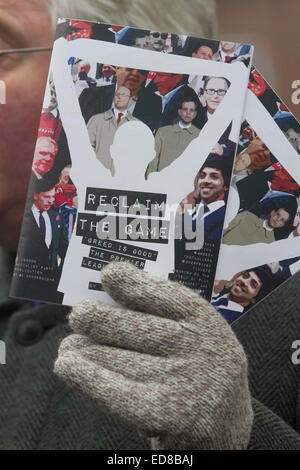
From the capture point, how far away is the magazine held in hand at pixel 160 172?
910 millimetres

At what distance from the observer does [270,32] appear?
1.81 meters

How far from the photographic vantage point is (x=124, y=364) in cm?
85

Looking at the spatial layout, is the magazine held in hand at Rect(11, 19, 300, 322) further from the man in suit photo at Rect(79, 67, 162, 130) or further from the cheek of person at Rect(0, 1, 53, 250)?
the cheek of person at Rect(0, 1, 53, 250)

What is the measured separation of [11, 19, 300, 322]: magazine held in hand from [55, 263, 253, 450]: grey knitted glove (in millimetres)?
51

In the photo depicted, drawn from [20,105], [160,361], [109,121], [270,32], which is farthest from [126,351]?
[270,32]

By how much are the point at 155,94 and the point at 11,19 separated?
1.55 ft

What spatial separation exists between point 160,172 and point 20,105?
1.47ft

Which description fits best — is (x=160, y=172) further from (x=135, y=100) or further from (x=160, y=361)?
(x=160, y=361)

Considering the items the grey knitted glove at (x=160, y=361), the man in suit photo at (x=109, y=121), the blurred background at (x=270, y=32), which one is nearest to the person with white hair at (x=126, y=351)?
the grey knitted glove at (x=160, y=361)

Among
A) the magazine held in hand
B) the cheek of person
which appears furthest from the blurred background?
the magazine held in hand

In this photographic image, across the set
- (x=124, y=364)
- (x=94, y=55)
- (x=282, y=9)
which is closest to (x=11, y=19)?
(x=94, y=55)

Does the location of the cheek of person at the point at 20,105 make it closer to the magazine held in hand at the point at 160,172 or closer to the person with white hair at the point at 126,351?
the person with white hair at the point at 126,351

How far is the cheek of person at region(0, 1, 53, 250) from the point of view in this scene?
123 cm

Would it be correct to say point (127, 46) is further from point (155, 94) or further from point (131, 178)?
point (131, 178)
